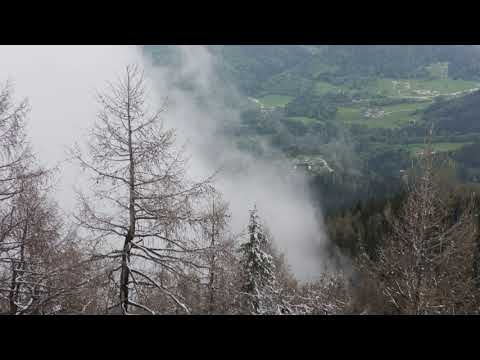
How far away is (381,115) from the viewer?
6742 inches

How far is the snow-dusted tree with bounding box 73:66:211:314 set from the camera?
6.80 m

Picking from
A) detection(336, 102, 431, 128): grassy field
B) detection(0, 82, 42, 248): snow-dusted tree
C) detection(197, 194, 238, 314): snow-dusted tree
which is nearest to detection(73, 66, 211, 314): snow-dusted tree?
detection(197, 194, 238, 314): snow-dusted tree

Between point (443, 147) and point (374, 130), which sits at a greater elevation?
point (374, 130)

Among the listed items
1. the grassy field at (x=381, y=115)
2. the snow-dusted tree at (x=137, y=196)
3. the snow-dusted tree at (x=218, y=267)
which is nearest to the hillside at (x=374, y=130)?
the grassy field at (x=381, y=115)

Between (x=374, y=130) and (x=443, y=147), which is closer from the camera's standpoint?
(x=443, y=147)

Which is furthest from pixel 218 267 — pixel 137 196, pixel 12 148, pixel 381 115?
pixel 381 115

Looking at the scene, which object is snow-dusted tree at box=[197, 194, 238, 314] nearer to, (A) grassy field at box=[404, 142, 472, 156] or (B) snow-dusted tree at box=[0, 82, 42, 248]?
(B) snow-dusted tree at box=[0, 82, 42, 248]

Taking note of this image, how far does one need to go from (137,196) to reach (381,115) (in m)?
180

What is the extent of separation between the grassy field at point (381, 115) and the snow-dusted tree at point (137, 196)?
164126 millimetres

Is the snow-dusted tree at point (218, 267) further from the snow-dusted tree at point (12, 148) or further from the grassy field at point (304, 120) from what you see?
the grassy field at point (304, 120)

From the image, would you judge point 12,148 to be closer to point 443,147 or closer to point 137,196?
point 137,196

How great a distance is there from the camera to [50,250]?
7973 mm

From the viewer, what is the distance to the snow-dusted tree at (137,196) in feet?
22.3
